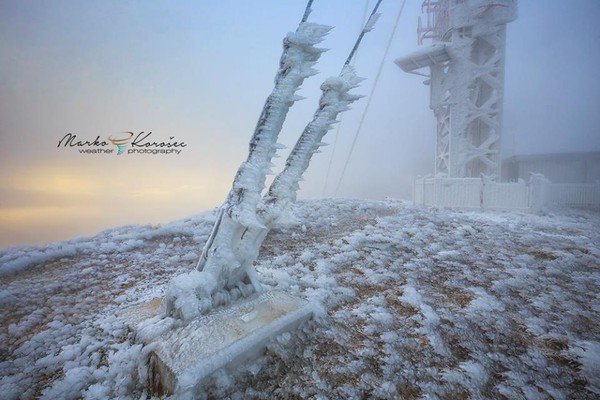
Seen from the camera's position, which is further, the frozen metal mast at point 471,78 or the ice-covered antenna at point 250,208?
the frozen metal mast at point 471,78

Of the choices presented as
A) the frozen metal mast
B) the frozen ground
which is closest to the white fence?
the frozen metal mast

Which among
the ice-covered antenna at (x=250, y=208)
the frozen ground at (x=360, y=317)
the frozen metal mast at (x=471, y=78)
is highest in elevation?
the frozen metal mast at (x=471, y=78)

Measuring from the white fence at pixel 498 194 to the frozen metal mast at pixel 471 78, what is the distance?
246 cm

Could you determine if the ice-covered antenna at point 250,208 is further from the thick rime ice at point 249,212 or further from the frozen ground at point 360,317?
the frozen ground at point 360,317

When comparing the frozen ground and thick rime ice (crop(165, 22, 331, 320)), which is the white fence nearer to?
the frozen ground

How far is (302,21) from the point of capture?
2.52m

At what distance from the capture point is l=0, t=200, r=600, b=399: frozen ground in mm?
1907

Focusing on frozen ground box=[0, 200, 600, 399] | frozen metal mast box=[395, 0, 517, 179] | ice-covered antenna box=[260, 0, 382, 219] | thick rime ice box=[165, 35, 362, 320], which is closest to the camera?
frozen ground box=[0, 200, 600, 399]

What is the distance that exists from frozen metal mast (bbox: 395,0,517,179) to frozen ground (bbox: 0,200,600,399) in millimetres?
10668

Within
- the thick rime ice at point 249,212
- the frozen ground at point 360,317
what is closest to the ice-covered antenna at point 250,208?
the thick rime ice at point 249,212

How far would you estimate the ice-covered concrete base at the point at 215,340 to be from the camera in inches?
69.6

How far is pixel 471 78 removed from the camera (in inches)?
571

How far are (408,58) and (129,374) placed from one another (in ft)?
60.3

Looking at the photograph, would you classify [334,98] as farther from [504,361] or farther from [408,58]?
[408,58]
